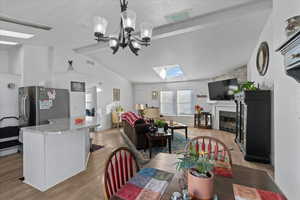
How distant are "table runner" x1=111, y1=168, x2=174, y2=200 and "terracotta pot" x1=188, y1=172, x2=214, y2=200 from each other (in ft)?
0.69

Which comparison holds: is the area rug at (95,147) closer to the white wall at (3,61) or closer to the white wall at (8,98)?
the white wall at (8,98)

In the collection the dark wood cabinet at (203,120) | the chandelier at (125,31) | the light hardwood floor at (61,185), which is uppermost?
the chandelier at (125,31)

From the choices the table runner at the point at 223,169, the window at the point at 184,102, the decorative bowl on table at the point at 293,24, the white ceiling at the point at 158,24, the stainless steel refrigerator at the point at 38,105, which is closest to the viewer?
the table runner at the point at 223,169

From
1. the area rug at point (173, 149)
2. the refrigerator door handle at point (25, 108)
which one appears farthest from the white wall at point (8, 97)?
the area rug at point (173, 149)

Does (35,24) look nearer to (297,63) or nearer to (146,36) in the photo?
(146,36)

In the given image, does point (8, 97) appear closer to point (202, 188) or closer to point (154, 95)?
point (202, 188)

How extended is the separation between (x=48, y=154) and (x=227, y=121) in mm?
6090

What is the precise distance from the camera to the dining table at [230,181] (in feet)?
2.96

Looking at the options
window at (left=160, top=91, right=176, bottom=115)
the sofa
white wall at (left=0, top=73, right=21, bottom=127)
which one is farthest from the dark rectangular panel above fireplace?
white wall at (left=0, top=73, right=21, bottom=127)

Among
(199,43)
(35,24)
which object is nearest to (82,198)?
(35,24)

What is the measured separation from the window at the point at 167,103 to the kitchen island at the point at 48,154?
5.90 meters

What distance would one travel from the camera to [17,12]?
243 cm

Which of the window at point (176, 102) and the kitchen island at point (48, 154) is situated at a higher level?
the window at point (176, 102)

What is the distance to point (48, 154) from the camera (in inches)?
82.2
